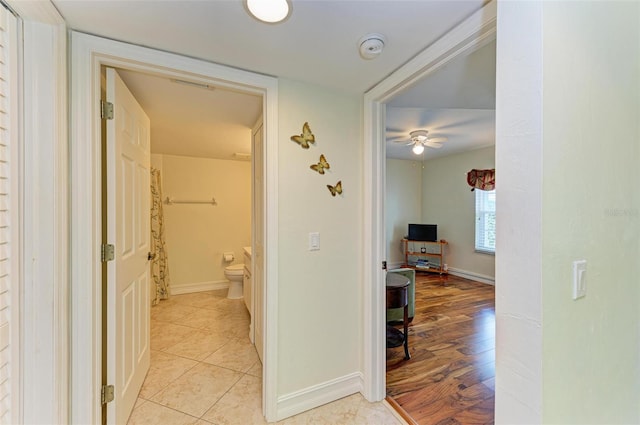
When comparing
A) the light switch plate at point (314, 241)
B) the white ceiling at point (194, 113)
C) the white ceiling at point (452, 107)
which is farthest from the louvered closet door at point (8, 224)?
the white ceiling at point (452, 107)

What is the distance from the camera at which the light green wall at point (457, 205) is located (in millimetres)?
4754

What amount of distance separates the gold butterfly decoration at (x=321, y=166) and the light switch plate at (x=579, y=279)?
132cm

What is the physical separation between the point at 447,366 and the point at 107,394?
2.40 metres

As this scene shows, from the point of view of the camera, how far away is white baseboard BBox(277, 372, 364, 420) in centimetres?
168

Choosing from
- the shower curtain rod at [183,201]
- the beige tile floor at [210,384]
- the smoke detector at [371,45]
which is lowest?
the beige tile floor at [210,384]

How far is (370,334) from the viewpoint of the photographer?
183 cm

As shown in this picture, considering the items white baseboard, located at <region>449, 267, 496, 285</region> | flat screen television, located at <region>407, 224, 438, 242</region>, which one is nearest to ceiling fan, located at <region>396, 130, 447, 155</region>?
flat screen television, located at <region>407, 224, 438, 242</region>

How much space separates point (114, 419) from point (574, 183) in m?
2.30

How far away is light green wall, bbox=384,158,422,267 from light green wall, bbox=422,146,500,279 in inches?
7.5

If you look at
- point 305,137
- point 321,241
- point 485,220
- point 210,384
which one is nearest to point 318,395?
point 210,384

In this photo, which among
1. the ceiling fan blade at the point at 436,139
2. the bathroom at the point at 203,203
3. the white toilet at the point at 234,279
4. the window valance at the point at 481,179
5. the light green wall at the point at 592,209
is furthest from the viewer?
the window valance at the point at 481,179

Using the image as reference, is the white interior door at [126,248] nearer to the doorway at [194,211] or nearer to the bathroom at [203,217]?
the doorway at [194,211]

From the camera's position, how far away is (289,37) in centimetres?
127

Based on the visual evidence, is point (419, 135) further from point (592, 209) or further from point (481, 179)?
point (592, 209)
